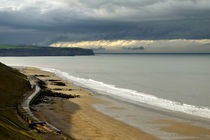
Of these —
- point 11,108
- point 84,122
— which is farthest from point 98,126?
point 11,108

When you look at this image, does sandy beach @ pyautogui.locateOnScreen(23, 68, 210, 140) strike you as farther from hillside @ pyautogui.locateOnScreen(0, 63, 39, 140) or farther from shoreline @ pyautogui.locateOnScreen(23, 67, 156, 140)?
hillside @ pyautogui.locateOnScreen(0, 63, 39, 140)

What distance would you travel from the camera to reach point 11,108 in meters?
27.0

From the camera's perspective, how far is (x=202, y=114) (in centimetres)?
3108

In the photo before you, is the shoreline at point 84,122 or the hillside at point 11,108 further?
the shoreline at point 84,122

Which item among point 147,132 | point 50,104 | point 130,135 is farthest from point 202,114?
point 50,104

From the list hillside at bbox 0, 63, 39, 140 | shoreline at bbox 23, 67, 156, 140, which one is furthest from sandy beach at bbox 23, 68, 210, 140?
hillside at bbox 0, 63, 39, 140

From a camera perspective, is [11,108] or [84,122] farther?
[11,108]

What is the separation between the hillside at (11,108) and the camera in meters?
16.1

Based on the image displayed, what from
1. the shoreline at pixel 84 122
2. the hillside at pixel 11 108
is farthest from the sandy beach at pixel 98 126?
the hillside at pixel 11 108

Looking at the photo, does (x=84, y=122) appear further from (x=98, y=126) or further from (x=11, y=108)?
(x=11, y=108)

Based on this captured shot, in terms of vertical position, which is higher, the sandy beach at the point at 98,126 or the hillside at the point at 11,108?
the hillside at the point at 11,108

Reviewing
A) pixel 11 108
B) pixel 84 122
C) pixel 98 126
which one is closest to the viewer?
pixel 98 126

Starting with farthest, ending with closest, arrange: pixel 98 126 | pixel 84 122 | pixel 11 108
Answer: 1. pixel 11 108
2. pixel 84 122
3. pixel 98 126

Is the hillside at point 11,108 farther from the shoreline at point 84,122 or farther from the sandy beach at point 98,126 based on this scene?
the sandy beach at point 98,126
